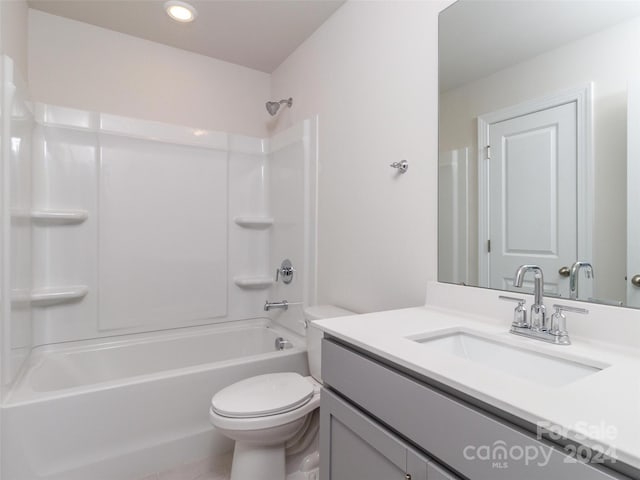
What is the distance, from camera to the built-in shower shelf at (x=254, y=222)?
8.49 feet

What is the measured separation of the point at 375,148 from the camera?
169 centimetres

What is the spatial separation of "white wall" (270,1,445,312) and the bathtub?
27.5 inches

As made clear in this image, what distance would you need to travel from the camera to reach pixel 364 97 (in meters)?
1.76

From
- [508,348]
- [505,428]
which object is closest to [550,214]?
[508,348]

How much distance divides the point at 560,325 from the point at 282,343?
162 centimetres

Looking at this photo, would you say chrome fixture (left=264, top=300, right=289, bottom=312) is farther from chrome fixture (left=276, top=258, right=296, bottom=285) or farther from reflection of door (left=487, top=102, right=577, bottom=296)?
reflection of door (left=487, top=102, right=577, bottom=296)

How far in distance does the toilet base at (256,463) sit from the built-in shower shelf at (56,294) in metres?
1.33

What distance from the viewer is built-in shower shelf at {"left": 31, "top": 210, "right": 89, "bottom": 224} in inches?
74.9

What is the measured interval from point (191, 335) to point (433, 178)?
1890mm

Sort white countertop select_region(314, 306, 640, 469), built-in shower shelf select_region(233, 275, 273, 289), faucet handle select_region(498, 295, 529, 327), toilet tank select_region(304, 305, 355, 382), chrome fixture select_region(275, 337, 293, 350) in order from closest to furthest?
white countertop select_region(314, 306, 640, 469) < faucet handle select_region(498, 295, 529, 327) < toilet tank select_region(304, 305, 355, 382) < chrome fixture select_region(275, 337, 293, 350) < built-in shower shelf select_region(233, 275, 273, 289)

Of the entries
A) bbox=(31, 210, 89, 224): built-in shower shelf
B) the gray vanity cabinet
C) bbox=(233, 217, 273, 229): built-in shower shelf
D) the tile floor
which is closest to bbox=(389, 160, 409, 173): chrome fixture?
the gray vanity cabinet

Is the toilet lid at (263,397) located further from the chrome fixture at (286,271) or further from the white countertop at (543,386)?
the chrome fixture at (286,271)

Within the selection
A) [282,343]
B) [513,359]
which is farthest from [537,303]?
[282,343]

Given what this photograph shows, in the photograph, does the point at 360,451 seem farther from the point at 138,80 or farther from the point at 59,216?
the point at 138,80
